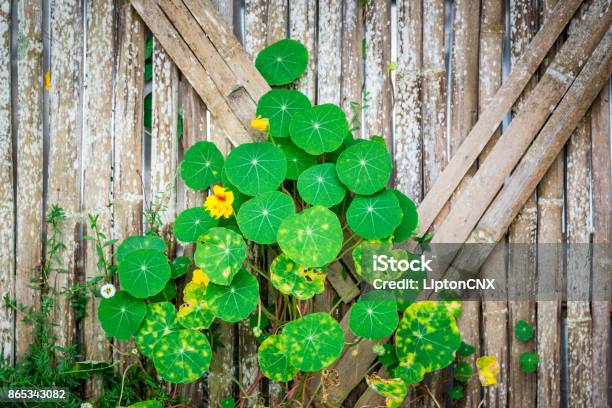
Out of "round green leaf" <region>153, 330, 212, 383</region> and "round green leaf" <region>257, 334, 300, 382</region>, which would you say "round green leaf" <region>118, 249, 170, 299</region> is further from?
"round green leaf" <region>257, 334, 300, 382</region>

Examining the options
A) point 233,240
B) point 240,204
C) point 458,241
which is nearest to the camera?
point 233,240

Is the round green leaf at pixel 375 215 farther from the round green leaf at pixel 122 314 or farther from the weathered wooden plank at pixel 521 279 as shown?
the round green leaf at pixel 122 314

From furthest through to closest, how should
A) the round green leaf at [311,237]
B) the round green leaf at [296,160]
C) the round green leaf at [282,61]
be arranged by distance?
the round green leaf at [282,61]
the round green leaf at [296,160]
the round green leaf at [311,237]

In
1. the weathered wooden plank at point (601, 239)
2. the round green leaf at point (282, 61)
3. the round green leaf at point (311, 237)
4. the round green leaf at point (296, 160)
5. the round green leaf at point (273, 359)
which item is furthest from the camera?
the weathered wooden plank at point (601, 239)

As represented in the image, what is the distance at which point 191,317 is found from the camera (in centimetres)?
195

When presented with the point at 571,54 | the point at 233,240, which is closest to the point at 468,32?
the point at 571,54

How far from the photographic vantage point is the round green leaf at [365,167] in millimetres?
1933

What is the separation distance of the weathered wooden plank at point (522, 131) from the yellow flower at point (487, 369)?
1.64ft

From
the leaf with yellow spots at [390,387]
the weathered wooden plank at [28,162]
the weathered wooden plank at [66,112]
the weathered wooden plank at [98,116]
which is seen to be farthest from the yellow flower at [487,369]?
the weathered wooden plank at [28,162]

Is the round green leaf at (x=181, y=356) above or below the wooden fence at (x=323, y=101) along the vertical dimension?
below

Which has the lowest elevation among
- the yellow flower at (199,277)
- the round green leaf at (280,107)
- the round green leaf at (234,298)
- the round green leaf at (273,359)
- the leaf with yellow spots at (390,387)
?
the leaf with yellow spots at (390,387)

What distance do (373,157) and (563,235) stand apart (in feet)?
3.34

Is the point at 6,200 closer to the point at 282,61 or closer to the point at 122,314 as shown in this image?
the point at 122,314

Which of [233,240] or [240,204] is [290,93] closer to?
Result: [240,204]
